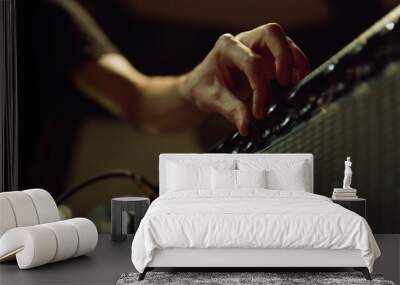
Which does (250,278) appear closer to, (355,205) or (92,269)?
(92,269)

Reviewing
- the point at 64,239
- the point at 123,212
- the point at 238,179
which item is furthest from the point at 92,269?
the point at 238,179

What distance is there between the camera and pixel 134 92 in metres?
7.32

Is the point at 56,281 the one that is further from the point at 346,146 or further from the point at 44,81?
the point at 346,146

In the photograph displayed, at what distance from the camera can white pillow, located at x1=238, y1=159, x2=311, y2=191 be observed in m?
6.62

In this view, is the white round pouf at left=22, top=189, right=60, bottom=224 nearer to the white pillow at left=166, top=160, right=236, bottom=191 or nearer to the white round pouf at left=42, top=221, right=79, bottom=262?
the white round pouf at left=42, top=221, right=79, bottom=262

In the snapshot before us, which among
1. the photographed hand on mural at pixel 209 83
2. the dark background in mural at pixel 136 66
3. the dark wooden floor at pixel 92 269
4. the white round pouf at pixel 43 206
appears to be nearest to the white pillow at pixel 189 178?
the dark background in mural at pixel 136 66

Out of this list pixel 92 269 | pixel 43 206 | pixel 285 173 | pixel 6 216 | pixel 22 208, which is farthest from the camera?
pixel 285 173

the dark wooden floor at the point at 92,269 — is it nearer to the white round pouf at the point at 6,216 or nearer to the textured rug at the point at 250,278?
the textured rug at the point at 250,278

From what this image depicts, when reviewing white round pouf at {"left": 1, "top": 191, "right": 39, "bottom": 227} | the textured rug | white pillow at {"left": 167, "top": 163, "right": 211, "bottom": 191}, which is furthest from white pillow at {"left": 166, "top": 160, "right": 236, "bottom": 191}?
the textured rug

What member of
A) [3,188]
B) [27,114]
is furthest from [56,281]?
[27,114]

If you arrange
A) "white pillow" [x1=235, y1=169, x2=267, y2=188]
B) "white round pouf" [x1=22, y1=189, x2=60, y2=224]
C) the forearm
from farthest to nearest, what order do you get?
the forearm < "white pillow" [x1=235, y1=169, x2=267, y2=188] < "white round pouf" [x1=22, y1=189, x2=60, y2=224]

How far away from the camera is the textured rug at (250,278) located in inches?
185

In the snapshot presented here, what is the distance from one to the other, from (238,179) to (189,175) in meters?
0.54

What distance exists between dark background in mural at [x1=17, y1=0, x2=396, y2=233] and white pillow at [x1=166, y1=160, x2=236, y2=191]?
452mm
